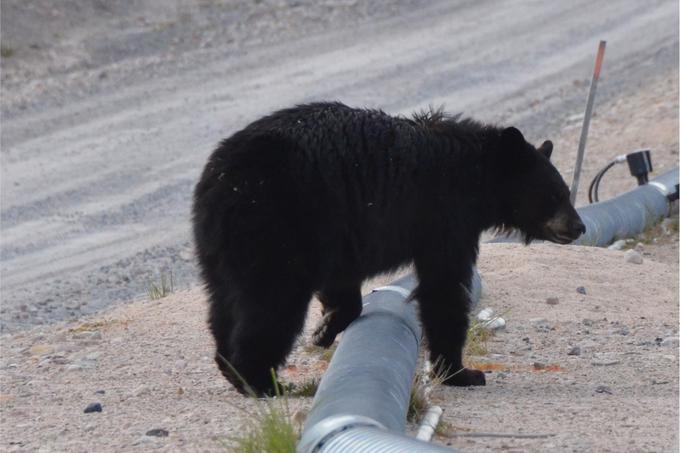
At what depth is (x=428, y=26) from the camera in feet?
70.9

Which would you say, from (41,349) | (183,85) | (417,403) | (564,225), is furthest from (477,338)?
(183,85)

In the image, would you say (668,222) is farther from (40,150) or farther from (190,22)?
(190,22)

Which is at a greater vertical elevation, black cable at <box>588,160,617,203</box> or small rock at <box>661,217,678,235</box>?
black cable at <box>588,160,617,203</box>

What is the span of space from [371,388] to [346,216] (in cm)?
124

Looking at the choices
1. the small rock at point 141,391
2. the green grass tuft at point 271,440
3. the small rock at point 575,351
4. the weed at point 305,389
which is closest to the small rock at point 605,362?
the small rock at point 575,351

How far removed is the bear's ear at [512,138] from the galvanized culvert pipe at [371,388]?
971mm

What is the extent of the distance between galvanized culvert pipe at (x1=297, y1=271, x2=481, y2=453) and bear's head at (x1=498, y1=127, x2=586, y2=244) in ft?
→ 2.46

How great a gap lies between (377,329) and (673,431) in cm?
146

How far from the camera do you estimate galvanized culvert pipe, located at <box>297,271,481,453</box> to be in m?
4.20

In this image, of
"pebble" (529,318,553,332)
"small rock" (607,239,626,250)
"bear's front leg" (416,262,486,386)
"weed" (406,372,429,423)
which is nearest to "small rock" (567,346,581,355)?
"pebble" (529,318,553,332)

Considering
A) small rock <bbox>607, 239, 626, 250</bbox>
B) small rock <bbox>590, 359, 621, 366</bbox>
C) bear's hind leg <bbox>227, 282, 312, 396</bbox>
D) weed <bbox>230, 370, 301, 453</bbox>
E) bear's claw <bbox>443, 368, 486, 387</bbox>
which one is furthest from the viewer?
small rock <bbox>607, 239, 626, 250</bbox>

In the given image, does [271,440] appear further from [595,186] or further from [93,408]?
[595,186]

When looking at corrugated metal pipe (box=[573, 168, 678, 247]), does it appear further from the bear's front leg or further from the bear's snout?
the bear's front leg

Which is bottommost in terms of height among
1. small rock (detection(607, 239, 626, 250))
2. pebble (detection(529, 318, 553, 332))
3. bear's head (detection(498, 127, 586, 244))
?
small rock (detection(607, 239, 626, 250))
